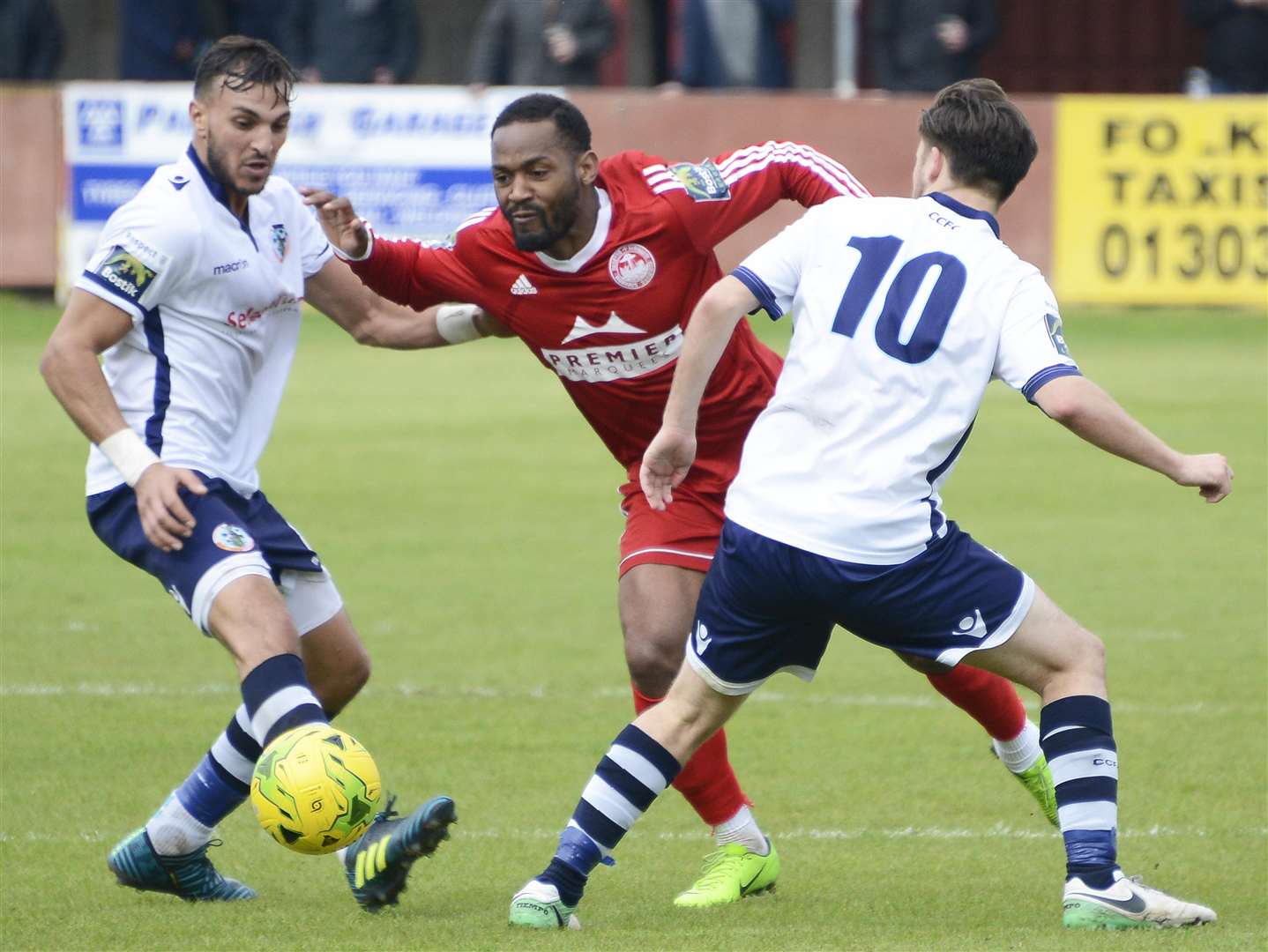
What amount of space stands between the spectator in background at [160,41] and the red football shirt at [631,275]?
13567 millimetres

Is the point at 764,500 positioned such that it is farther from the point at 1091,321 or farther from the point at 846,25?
the point at 846,25

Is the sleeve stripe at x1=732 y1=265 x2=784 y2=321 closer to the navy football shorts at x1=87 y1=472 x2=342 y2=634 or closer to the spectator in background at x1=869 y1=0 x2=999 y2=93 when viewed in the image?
the navy football shorts at x1=87 y1=472 x2=342 y2=634

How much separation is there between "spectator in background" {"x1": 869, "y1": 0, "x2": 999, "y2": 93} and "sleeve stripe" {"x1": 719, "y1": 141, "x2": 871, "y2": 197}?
12.5 meters

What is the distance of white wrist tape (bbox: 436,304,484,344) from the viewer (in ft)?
20.2


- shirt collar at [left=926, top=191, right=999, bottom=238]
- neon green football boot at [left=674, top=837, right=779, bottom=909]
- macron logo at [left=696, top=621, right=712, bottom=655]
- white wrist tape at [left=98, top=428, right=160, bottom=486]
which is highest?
shirt collar at [left=926, top=191, right=999, bottom=238]

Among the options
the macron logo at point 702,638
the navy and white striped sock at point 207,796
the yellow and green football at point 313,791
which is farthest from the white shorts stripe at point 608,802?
the navy and white striped sock at point 207,796

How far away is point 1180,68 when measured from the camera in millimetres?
25188

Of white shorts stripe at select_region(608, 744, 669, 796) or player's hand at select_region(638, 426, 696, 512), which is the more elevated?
player's hand at select_region(638, 426, 696, 512)

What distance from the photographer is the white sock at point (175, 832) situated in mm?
5422

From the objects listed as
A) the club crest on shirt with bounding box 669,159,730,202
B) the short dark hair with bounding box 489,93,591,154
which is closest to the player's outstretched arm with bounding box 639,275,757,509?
the short dark hair with bounding box 489,93,591,154

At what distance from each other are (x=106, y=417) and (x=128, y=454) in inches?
4.3

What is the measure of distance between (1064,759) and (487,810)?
217 centimetres

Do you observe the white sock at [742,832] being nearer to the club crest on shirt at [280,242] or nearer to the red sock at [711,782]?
the red sock at [711,782]

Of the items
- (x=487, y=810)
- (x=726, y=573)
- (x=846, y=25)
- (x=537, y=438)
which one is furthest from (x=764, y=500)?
(x=846, y=25)
